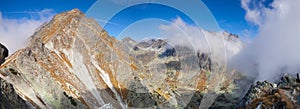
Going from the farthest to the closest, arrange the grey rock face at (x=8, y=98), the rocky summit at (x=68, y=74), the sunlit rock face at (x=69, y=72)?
the sunlit rock face at (x=69, y=72), the rocky summit at (x=68, y=74), the grey rock face at (x=8, y=98)

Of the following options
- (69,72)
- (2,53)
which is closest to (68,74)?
(69,72)

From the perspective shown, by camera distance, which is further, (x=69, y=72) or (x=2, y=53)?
(x=69, y=72)

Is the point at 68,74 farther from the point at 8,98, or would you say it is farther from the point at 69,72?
the point at 8,98

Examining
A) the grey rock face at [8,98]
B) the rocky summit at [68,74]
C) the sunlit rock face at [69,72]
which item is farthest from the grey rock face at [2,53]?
the grey rock face at [8,98]

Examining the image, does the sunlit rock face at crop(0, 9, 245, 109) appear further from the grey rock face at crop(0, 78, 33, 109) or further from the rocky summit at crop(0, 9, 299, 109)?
the grey rock face at crop(0, 78, 33, 109)

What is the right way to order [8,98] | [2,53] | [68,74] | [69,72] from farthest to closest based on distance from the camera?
[69,72] → [68,74] → [2,53] → [8,98]

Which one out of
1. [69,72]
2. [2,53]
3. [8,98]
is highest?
[2,53]

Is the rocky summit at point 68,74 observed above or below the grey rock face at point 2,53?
below

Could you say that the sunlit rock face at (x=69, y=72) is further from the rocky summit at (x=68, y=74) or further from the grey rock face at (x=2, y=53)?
the grey rock face at (x=2, y=53)

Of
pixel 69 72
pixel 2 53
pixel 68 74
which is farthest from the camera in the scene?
pixel 69 72

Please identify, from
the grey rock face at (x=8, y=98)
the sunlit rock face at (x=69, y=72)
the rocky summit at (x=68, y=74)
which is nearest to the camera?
the grey rock face at (x=8, y=98)

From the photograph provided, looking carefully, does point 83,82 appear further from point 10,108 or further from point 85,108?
point 10,108
